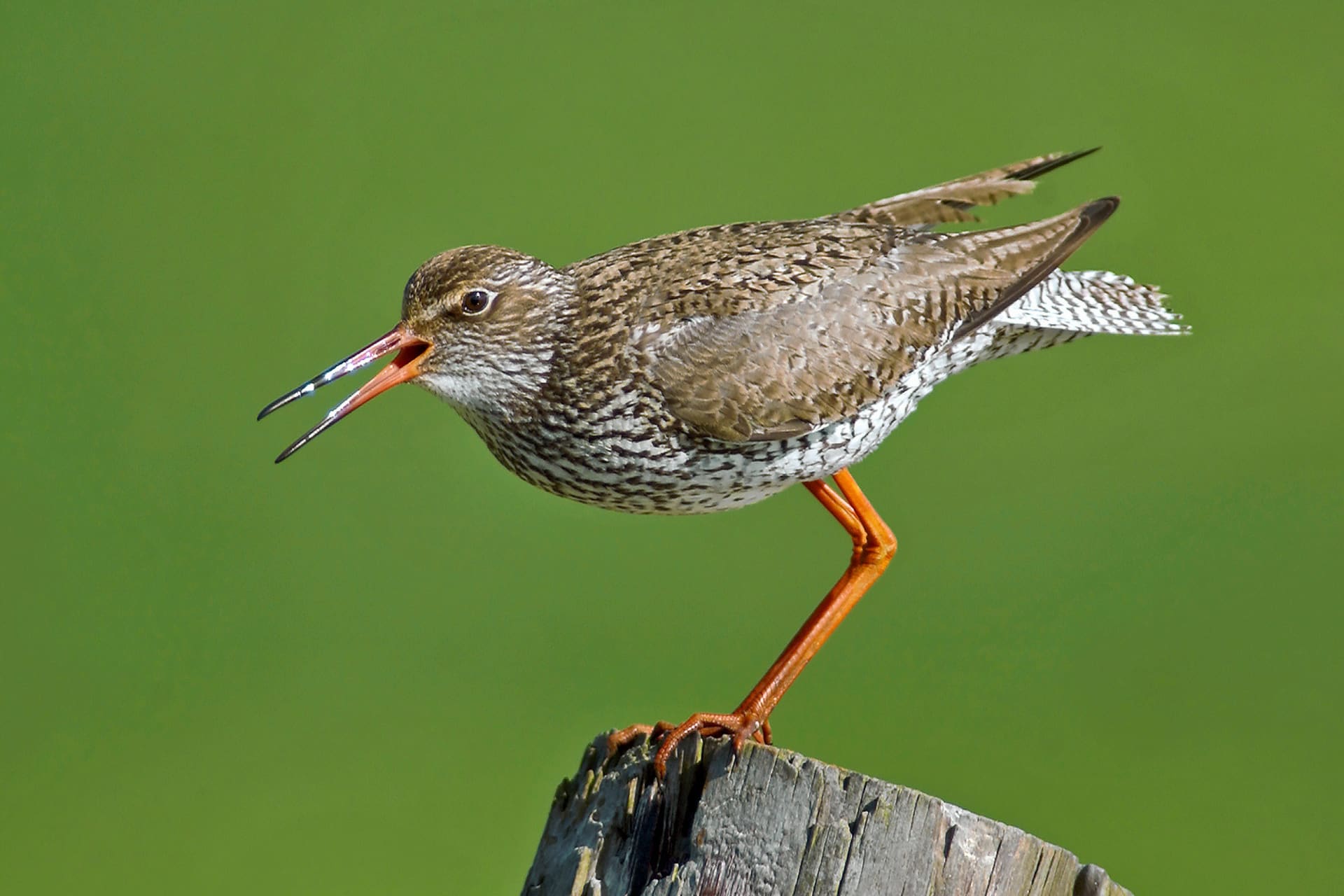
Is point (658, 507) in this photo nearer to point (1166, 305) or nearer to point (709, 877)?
point (709, 877)

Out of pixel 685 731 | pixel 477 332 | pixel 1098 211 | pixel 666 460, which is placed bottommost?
pixel 685 731

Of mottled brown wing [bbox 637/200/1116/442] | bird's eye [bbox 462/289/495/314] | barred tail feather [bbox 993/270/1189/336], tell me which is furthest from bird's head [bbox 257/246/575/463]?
barred tail feather [bbox 993/270/1189/336]

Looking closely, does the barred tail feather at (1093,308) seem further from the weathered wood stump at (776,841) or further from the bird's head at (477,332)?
the weathered wood stump at (776,841)

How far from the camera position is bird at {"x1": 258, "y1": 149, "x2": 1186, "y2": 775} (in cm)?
557

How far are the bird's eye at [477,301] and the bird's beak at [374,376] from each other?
215 mm

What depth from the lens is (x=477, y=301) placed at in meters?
5.76

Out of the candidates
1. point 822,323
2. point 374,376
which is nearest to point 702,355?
point 822,323

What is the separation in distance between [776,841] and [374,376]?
2.58 m

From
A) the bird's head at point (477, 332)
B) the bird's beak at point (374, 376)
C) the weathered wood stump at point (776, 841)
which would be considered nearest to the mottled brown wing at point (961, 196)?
the bird's head at point (477, 332)

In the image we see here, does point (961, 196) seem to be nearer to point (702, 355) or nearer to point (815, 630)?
point (702, 355)

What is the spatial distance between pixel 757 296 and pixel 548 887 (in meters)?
2.55

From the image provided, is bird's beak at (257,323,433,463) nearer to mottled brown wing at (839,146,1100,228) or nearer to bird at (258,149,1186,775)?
bird at (258,149,1186,775)

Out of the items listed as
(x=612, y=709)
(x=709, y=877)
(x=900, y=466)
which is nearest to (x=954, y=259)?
(x=709, y=877)

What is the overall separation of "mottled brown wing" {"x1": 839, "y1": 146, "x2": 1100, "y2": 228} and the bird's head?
6.03 feet
